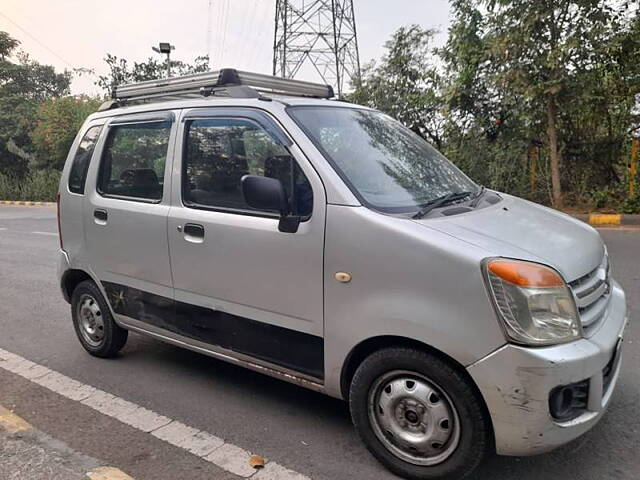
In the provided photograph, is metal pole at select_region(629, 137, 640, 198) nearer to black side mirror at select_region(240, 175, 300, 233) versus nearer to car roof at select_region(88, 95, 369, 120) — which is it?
car roof at select_region(88, 95, 369, 120)

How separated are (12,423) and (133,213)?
1460 mm

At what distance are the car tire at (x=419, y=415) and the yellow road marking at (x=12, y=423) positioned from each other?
1.94m

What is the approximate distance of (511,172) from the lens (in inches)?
493

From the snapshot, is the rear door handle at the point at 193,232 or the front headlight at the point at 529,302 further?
the rear door handle at the point at 193,232

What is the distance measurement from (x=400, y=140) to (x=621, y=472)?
2.19 meters

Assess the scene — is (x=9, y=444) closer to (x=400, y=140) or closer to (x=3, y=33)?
(x=400, y=140)

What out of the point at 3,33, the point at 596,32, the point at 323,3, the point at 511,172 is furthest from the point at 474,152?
the point at 3,33

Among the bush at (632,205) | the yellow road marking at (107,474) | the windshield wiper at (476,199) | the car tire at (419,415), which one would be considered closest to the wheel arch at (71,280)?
the yellow road marking at (107,474)

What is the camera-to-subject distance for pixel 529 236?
2666mm

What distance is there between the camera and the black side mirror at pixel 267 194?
2.86 m

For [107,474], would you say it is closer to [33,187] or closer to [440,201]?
[440,201]

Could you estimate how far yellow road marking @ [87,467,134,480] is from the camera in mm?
2707

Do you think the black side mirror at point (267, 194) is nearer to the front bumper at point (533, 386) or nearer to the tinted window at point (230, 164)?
the tinted window at point (230, 164)

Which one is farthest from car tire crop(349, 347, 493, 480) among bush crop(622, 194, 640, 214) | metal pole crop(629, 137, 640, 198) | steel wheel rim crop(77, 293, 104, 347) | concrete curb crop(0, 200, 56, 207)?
concrete curb crop(0, 200, 56, 207)
